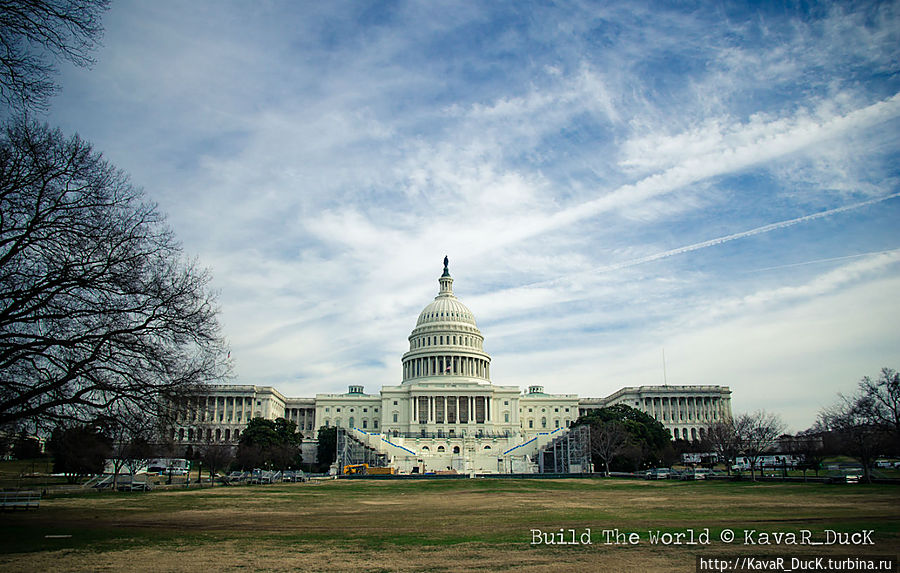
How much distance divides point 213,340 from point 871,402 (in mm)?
65033

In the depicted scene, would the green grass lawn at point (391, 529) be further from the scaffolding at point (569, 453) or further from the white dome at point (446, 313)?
the white dome at point (446, 313)

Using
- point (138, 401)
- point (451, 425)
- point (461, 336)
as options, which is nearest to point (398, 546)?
point (138, 401)

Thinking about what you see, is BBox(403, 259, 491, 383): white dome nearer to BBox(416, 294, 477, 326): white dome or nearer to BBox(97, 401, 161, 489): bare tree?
BBox(416, 294, 477, 326): white dome

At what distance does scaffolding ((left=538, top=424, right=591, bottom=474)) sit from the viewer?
296 feet

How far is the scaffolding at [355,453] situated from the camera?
106 m

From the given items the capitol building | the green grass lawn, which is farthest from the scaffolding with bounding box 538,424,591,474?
the green grass lawn

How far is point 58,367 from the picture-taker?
842 inches

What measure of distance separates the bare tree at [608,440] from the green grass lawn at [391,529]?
5618cm

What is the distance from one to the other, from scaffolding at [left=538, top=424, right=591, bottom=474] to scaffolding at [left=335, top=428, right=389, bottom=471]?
26.5 metres

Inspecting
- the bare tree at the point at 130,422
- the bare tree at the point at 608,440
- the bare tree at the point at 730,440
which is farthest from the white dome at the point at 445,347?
the bare tree at the point at 130,422

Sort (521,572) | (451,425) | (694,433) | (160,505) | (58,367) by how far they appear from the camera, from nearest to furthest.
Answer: (521,572) < (58,367) < (160,505) < (451,425) < (694,433)

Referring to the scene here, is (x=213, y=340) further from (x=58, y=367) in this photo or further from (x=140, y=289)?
(x=58, y=367)

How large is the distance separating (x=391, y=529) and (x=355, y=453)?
9164 centimetres

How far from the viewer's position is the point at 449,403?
150000 mm
